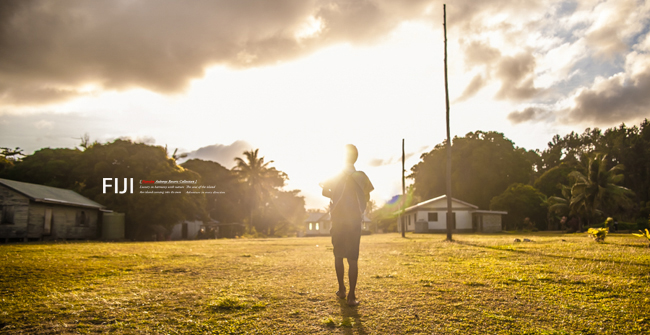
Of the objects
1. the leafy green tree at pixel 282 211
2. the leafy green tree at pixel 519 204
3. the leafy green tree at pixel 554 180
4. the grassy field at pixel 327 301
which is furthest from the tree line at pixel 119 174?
the leafy green tree at pixel 554 180

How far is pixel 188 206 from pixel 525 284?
35.2 m

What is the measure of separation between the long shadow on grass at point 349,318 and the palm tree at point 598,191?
40.2 meters

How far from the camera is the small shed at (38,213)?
79.5 ft

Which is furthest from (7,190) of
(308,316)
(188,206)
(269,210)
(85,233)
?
(269,210)

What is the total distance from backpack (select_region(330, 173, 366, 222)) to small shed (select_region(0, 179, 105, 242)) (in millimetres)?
26282

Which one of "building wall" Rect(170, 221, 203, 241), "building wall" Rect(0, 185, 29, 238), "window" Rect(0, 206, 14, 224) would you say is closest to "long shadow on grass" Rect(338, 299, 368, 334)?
"building wall" Rect(0, 185, 29, 238)

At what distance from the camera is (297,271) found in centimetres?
829

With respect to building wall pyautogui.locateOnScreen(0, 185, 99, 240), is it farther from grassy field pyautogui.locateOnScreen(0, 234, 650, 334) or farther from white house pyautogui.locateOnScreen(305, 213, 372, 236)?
white house pyautogui.locateOnScreen(305, 213, 372, 236)

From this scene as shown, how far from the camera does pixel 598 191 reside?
120 feet

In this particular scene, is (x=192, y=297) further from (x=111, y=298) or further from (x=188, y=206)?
(x=188, y=206)

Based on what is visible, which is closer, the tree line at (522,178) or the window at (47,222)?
the window at (47,222)

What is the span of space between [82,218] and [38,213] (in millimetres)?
4752

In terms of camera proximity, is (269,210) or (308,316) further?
(269,210)

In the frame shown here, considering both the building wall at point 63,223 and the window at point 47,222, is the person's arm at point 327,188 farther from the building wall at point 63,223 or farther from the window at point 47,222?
the window at point 47,222
